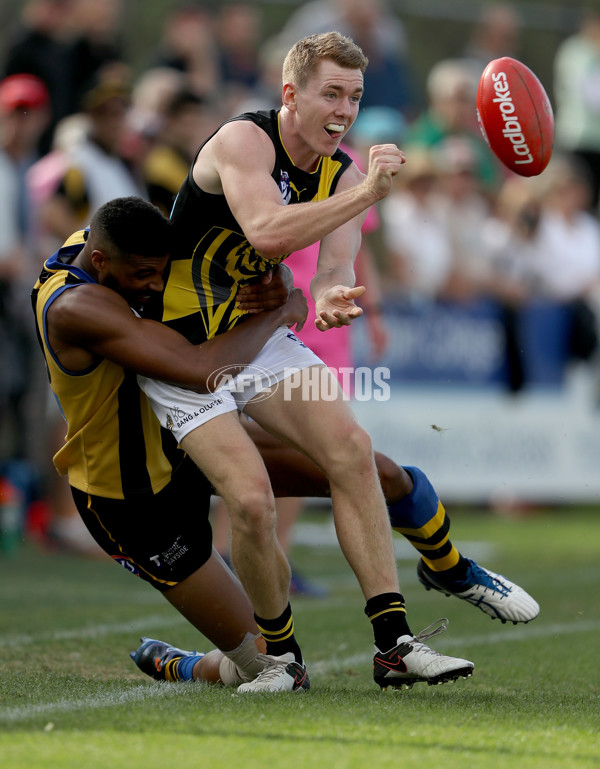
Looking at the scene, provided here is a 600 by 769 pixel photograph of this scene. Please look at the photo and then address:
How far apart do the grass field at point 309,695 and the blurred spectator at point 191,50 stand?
16.5 ft

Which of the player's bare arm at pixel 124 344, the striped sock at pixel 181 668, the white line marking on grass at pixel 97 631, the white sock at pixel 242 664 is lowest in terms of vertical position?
the white line marking on grass at pixel 97 631

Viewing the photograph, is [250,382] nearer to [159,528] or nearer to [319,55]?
[159,528]

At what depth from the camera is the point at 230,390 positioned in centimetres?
470

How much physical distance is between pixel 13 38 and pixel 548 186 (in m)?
5.21

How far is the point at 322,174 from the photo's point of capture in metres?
4.86

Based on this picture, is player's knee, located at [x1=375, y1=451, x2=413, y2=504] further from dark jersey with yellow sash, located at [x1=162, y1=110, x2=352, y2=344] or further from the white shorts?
dark jersey with yellow sash, located at [x1=162, y1=110, x2=352, y2=344]

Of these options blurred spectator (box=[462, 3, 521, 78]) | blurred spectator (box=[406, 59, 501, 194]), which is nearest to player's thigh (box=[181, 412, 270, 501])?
blurred spectator (box=[406, 59, 501, 194])

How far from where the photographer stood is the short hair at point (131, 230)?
4.56 metres

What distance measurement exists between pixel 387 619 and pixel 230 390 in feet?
3.18

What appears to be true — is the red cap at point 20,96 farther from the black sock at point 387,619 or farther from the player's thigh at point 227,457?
the black sock at point 387,619

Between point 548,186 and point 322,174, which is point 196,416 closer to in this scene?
point 322,174

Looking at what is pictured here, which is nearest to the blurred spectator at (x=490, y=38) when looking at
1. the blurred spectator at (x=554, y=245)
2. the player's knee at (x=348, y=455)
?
the blurred spectator at (x=554, y=245)

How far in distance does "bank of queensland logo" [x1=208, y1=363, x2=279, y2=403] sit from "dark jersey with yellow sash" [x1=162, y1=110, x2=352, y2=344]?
0.20 m

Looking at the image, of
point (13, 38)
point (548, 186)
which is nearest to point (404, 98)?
point (548, 186)
